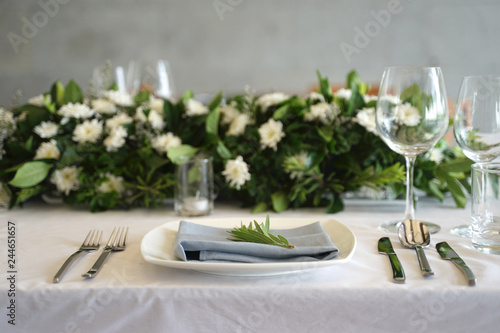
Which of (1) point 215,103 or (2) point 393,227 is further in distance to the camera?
(1) point 215,103

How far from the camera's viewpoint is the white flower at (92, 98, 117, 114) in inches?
44.6

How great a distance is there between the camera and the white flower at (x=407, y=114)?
76 centimetres

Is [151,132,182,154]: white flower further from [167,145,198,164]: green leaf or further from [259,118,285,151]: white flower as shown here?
[259,118,285,151]: white flower

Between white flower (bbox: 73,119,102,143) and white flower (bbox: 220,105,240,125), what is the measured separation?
0.97 ft

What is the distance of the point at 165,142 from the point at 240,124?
0.18m

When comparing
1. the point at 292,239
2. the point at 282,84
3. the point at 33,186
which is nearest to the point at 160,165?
the point at 33,186

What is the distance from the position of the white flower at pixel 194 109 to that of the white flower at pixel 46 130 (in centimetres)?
32

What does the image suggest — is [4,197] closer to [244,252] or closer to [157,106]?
[157,106]

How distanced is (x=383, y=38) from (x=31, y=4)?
2.67 metres

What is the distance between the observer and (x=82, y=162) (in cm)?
111

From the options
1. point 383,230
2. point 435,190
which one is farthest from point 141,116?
point 435,190

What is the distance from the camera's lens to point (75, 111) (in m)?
1.10

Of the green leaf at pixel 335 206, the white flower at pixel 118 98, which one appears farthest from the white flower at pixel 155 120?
the green leaf at pixel 335 206

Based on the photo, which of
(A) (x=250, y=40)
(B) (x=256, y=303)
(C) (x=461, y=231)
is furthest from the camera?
(A) (x=250, y=40)
